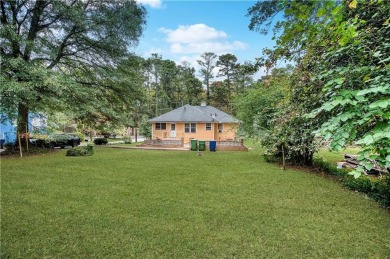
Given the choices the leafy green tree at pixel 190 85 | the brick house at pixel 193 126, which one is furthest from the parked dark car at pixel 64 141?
the leafy green tree at pixel 190 85

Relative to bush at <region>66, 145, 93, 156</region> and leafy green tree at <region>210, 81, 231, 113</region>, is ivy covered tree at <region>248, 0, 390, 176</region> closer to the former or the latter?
bush at <region>66, 145, 93, 156</region>

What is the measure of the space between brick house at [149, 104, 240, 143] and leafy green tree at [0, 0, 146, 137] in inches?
422

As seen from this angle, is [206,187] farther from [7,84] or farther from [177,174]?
[7,84]

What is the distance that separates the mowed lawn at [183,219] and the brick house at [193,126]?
16.8m

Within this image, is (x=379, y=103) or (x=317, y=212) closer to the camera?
(x=379, y=103)

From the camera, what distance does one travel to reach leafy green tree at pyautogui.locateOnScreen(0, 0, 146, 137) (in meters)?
A: 10.3

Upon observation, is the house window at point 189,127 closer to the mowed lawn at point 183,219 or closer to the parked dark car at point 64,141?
the parked dark car at point 64,141

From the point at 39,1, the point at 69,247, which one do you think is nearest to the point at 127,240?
the point at 69,247

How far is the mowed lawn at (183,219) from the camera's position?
3.36 meters

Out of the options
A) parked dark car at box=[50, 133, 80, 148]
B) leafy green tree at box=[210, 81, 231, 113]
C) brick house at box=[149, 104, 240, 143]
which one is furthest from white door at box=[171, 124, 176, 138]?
leafy green tree at box=[210, 81, 231, 113]

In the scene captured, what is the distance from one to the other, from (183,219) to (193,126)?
20.5 m

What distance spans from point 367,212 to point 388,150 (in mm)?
4725

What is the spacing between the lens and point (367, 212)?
16.7ft

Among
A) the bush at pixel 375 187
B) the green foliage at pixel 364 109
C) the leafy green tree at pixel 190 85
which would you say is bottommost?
the bush at pixel 375 187
